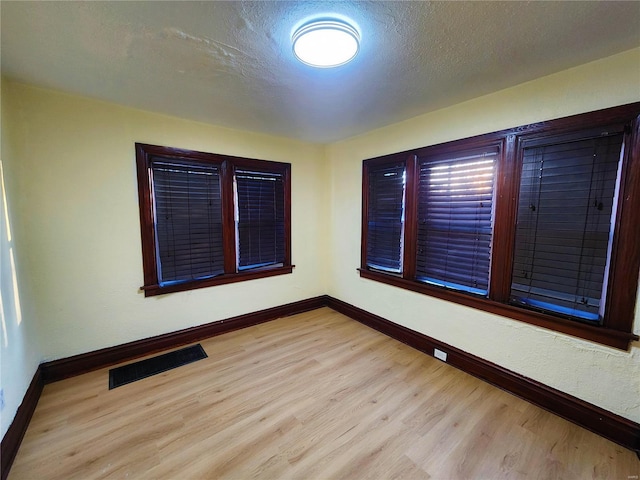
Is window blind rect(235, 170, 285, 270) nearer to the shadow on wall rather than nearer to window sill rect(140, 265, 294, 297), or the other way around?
window sill rect(140, 265, 294, 297)

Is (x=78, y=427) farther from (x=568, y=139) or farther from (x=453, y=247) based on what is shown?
(x=568, y=139)

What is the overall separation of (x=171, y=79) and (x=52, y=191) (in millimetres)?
1352

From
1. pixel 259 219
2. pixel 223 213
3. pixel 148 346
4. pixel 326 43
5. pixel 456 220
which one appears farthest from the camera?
pixel 259 219

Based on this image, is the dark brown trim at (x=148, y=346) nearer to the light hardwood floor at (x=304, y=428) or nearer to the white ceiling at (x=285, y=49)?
the light hardwood floor at (x=304, y=428)

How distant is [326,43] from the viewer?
143cm

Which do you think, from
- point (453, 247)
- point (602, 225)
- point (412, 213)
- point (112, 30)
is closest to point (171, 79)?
point (112, 30)

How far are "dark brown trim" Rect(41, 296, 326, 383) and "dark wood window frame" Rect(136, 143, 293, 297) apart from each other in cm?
47

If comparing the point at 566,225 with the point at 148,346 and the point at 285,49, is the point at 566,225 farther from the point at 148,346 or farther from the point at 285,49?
the point at 148,346

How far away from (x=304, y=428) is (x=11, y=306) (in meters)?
2.05

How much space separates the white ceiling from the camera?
4.09 ft

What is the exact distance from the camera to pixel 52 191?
214 centimetres

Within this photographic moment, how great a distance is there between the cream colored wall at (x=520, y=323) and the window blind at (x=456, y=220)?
8.8 inches

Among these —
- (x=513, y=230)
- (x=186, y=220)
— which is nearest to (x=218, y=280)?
(x=186, y=220)

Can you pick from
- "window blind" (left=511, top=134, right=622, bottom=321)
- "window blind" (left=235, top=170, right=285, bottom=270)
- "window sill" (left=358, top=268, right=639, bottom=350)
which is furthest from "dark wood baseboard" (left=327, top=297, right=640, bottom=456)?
"window blind" (left=235, top=170, right=285, bottom=270)
